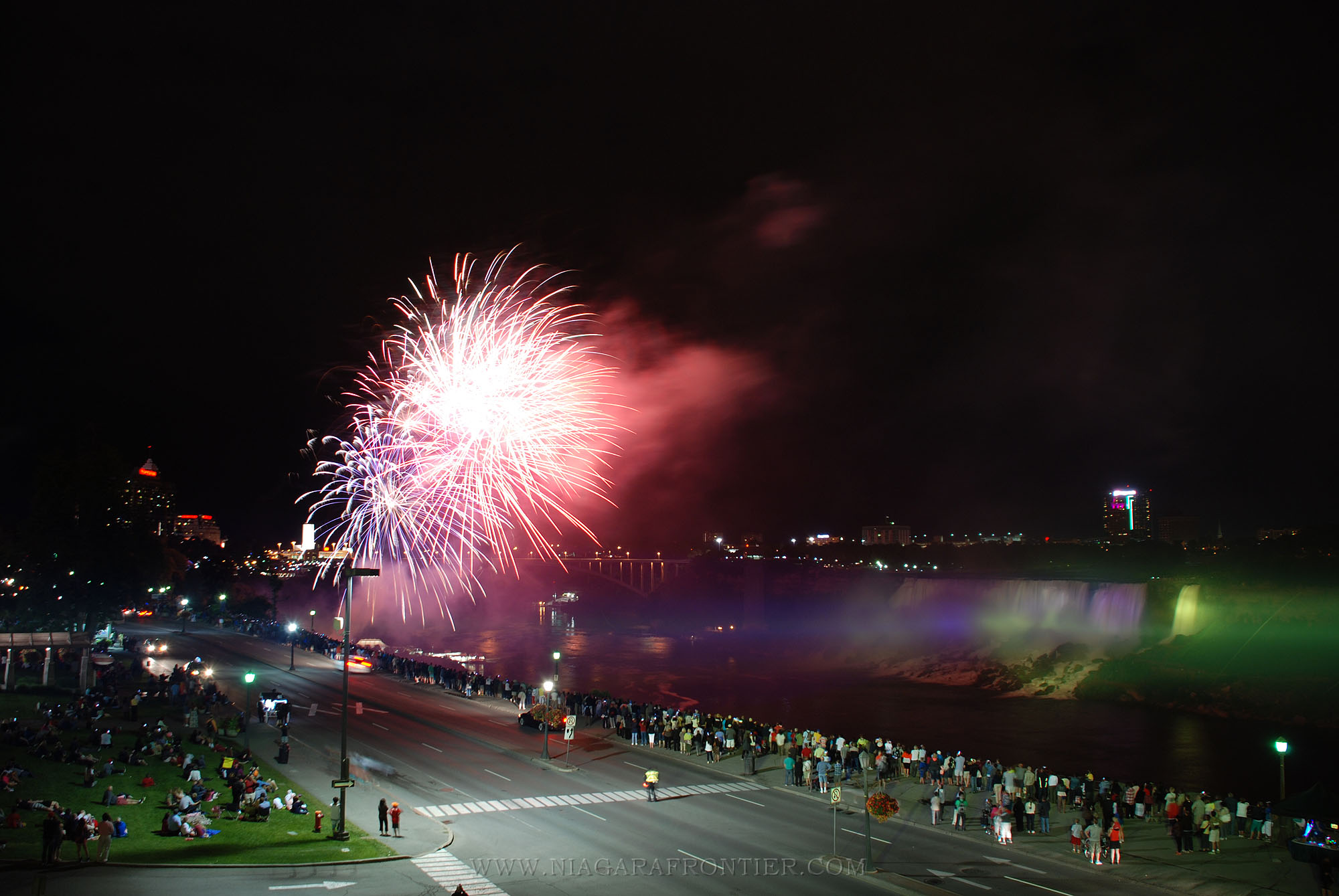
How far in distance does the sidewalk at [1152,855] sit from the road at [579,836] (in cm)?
40

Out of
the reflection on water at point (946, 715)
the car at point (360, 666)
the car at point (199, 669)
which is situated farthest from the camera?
the car at point (360, 666)

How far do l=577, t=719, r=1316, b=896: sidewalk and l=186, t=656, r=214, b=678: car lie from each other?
96.7ft

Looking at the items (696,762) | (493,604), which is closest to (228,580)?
(493,604)

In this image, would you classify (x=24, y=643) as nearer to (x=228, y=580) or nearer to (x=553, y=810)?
(x=553, y=810)

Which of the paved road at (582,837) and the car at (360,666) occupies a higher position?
the paved road at (582,837)

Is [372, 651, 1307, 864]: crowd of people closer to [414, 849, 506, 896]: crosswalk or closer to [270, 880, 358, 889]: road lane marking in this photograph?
[414, 849, 506, 896]: crosswalk

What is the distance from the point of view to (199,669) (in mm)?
42219

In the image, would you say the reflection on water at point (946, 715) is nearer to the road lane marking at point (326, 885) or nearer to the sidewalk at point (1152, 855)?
the sidewalk at point (1152, 855)

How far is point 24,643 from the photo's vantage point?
35.1 m

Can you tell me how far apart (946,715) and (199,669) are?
41.5 meters

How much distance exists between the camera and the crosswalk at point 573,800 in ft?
71.5

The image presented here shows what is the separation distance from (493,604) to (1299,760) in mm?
115742

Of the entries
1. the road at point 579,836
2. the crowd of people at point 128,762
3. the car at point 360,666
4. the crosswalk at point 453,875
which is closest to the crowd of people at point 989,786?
the road at point 579,836

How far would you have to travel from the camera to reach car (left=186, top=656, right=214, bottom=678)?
40.8 meters
